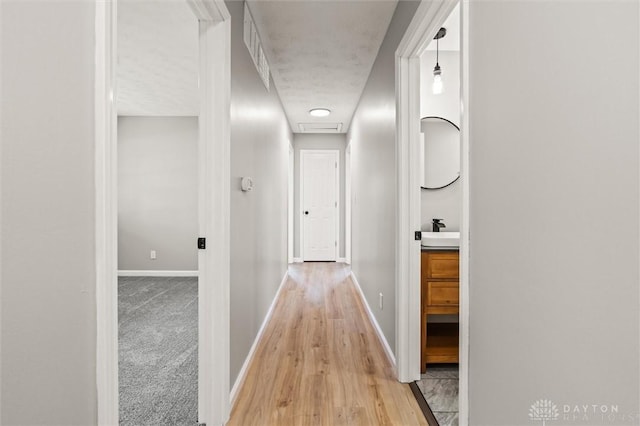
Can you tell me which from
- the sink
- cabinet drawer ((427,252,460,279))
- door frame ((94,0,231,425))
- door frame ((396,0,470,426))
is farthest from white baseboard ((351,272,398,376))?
door frame ((94,0,231,425))

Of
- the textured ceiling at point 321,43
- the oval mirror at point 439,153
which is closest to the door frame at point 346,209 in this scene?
the textured ceiling at point 321,43

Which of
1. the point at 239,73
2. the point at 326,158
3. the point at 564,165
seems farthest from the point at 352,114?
the point at 564,165

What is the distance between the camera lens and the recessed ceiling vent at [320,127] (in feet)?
18.3

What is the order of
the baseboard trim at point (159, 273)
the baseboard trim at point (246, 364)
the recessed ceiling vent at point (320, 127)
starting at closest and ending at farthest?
the baseboard trim at point (246, 364), the baseboard trim at point (159, 273), the recessed ceiling vent at point (320, 127)

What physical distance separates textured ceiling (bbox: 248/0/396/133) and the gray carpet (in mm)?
2436

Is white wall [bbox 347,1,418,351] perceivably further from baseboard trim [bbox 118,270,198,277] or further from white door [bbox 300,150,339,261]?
baseboard trim [bbox 118,270,198,277]

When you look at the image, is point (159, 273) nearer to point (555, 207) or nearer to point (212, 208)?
point (212, 208)

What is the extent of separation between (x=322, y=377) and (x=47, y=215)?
6.25 feet

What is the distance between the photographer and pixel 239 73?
2.02m

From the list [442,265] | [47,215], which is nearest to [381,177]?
[442,265]

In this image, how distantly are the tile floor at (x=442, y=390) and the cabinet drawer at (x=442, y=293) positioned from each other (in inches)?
18.4

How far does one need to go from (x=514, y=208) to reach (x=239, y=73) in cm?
170

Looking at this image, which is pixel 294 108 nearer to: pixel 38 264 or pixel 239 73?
pixel 239 73

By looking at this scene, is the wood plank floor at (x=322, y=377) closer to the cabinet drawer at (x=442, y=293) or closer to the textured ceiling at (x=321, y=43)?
the cabinet drawer at (x=442, y=293)
